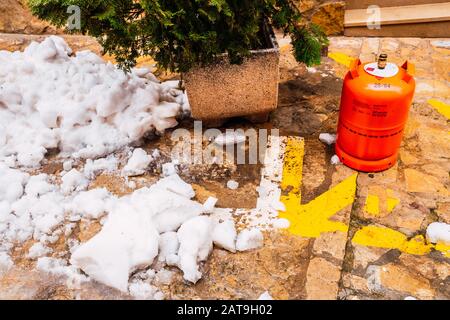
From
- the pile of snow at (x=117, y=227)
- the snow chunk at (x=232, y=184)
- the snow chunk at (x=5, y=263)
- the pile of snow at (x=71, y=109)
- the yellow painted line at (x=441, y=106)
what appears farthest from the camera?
the yellow painted line at (x=441, y=106)

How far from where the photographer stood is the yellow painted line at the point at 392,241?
268 cm

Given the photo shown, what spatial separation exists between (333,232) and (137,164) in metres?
1.52

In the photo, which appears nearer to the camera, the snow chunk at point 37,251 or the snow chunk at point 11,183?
the snow chunk at point 37,251

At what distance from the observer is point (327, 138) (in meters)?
3.51

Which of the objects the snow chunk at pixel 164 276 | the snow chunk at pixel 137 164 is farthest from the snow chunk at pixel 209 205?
the snow chunk at pixel 137 164

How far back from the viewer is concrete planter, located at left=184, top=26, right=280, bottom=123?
3.27 meters

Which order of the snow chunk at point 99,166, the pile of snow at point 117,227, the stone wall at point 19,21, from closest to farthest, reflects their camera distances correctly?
the pile of snow at point 117,227 < the snow chunk at point 99,166 < the stone wall at point 19,21

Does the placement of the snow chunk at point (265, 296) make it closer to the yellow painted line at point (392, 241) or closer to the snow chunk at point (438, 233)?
the yellow painted line at point (392, 241)

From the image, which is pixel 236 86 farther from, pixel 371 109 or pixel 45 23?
pixel 45 23

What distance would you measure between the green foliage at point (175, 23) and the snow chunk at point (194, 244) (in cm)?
118

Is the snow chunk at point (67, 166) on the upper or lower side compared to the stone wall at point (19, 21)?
lower

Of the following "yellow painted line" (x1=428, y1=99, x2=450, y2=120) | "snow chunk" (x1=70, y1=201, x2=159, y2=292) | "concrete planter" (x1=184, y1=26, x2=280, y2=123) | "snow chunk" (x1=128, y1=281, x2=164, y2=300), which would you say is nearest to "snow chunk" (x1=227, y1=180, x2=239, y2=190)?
"concrete planter" (x1=184, y1=26, x2=280, y2=123)

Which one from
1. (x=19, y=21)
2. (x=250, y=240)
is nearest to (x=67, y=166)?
(x=250, y=240)

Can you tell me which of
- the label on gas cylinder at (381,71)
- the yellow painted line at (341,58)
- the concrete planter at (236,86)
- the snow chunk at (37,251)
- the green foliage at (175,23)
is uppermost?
the green foliage at (175,23)
